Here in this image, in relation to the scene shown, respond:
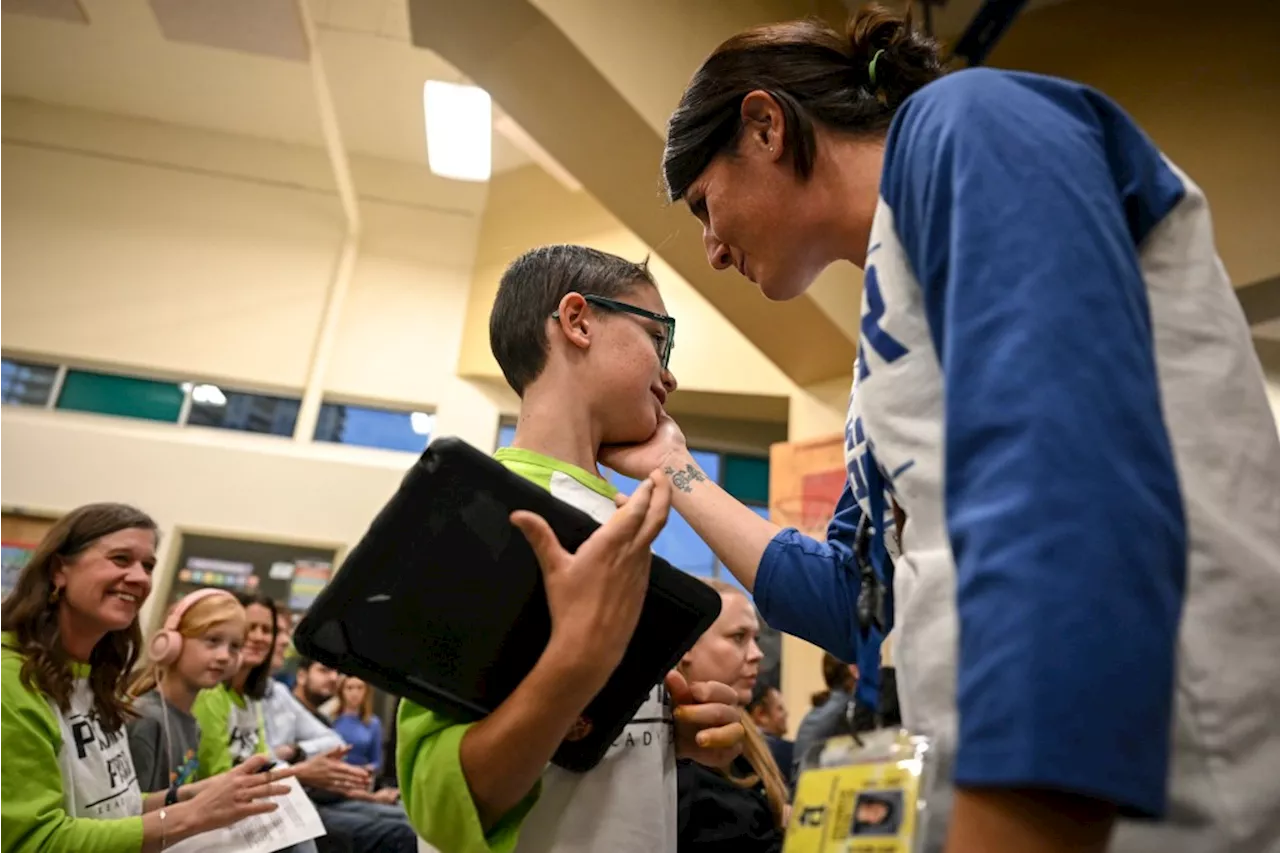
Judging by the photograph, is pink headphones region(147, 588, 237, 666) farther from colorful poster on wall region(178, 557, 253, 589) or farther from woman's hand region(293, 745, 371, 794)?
colorful poster on wall region(178, 557, 253, 589)

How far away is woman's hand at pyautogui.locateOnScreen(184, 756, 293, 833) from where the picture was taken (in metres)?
1.69

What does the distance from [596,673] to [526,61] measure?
2678 mm

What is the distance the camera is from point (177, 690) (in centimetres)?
252

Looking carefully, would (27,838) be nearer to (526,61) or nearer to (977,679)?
(977,679)

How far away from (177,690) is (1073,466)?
9.26 ft

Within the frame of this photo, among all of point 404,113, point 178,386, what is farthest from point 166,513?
point 404,113

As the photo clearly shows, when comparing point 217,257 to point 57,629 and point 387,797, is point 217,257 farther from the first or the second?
point 57,629

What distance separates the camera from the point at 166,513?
533 cm

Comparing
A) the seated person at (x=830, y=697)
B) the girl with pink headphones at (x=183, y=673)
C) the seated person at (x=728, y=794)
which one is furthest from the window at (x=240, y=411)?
the seated person at (x=728, y=794)

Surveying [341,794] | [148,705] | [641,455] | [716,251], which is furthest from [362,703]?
[716,251]

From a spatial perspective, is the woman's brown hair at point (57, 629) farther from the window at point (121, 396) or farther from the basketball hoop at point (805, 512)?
the window at point (121, 396)

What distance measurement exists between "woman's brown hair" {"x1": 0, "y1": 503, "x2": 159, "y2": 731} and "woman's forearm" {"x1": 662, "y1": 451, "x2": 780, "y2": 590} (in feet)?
4.62

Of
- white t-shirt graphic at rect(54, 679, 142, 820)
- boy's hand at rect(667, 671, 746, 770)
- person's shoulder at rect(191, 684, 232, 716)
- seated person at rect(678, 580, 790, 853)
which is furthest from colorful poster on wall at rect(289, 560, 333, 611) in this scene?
boy's hand at rect(667, 671, 746, 770)

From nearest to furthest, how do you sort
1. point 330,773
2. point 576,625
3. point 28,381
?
point 576,625 → point 330,773 → point 28,381
